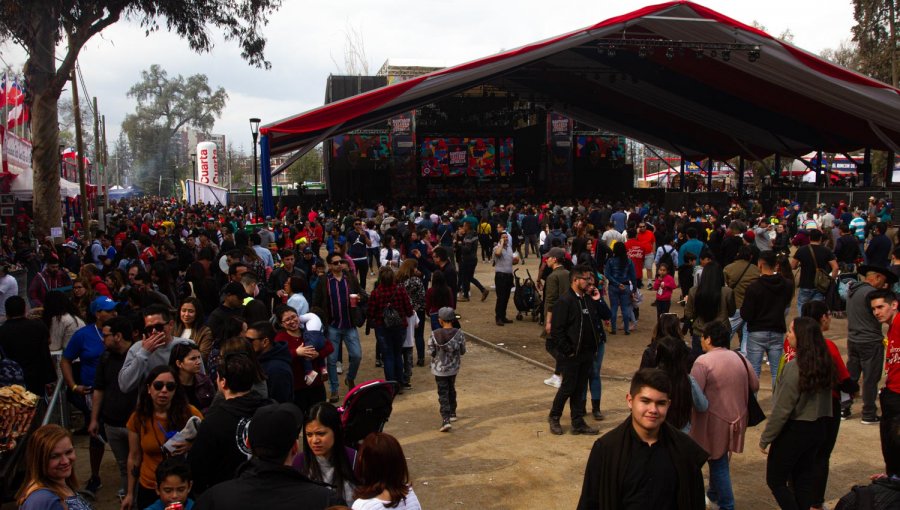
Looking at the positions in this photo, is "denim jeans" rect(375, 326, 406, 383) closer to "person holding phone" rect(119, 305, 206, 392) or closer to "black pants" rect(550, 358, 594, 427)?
"black pants" rect(550, 358, 594, 427)

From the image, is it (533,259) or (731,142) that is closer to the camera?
(533,259)

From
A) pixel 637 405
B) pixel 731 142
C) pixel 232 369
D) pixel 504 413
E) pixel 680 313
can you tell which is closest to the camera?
pixel 637 405

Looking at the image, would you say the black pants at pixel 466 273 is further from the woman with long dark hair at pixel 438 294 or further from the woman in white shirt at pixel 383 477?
the woman in white shirt at pixel 383 477

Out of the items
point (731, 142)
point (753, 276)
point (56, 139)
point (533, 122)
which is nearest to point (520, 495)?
point (753, 276)

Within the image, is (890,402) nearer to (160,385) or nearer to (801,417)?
(801,417)

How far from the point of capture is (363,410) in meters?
3.81

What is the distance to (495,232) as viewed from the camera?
63.2 feet

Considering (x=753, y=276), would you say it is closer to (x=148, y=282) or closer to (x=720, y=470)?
(x=720, y=470)

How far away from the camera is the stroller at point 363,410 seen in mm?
3770

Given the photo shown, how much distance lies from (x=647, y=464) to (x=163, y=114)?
3719 inches

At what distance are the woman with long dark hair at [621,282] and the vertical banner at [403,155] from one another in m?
25.4

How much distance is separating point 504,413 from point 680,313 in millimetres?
6240

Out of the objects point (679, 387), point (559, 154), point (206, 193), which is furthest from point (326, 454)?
point (206, 193)

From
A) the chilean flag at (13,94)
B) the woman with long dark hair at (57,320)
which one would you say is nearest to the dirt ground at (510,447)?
the woman with long dark hair at (57,320)
